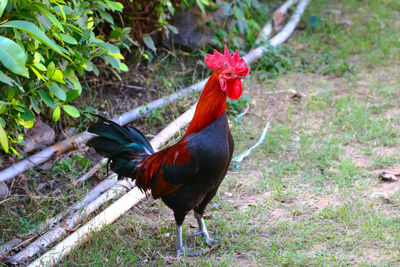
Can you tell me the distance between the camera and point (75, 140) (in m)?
4.96

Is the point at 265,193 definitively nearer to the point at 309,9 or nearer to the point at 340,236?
the point at 340,236

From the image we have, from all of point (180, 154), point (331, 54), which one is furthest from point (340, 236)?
point (331, 54)

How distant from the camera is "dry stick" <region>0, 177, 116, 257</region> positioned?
12.2ft

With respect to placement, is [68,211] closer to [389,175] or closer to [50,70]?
[50,70]

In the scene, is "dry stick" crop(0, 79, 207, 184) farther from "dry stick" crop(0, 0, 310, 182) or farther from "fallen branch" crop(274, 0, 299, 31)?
"fallen branch" crop(274, 0, 299, 31)

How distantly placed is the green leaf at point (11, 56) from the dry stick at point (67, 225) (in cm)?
188

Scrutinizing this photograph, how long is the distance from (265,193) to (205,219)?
647 millimetres

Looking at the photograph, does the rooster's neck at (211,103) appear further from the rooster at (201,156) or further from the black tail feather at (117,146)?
the black tail feather at (117,146)

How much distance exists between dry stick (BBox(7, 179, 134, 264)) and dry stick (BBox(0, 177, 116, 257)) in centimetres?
7

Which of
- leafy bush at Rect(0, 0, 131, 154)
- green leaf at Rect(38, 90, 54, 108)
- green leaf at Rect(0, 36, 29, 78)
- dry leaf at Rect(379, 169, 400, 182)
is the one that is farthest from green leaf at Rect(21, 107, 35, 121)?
dry leaf at Rect(379, 169, 400, 182)

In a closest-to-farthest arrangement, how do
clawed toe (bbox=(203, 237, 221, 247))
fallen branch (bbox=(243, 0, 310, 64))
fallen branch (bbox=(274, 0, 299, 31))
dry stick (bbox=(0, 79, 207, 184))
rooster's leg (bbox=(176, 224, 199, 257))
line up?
rooster's leg (bbox=(176, 224, 199, 257)) < clawed toe (bbox=(203, 237, 221, 247)) < dry stick (bbox=(0, 79, 207, 184)) < fallen branch (bbox=(243, 0, 310, 64)) < fallen branch (bbox=(274, 0, 299, 31))

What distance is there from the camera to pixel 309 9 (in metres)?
8.50

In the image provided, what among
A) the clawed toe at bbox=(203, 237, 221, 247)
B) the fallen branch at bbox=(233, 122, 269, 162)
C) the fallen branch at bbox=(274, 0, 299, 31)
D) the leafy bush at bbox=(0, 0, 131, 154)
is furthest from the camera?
the fallen branch at bbox=(274, 0, 299, 31)

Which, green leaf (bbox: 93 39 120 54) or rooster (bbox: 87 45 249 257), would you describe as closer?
rooster (bbox: 87 45 249 257)
